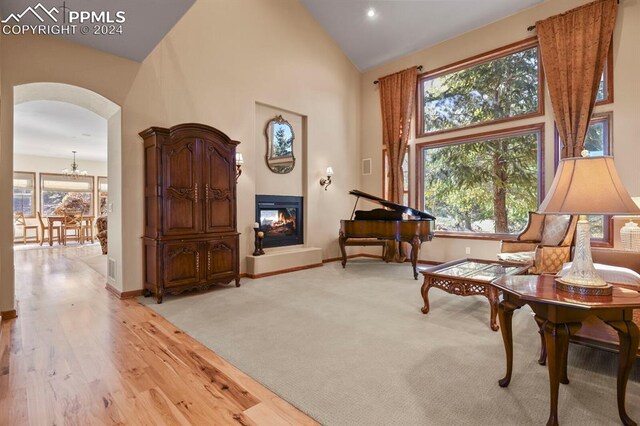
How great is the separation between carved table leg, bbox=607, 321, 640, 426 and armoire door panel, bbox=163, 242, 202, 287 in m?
3.90

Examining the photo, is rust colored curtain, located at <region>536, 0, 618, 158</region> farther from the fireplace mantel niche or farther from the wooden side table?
the fireplace mantel niche

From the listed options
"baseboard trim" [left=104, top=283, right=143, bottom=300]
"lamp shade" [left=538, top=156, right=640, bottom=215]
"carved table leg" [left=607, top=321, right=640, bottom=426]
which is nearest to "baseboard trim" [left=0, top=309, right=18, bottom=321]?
"baseboard trim" [left=104, top=283, right=143, bottom=300]

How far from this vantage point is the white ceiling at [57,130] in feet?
19.4

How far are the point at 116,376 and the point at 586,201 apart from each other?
2938mm

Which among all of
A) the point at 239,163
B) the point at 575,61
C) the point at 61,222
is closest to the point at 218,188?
the point at 239,163

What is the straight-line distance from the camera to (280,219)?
19.4 ft

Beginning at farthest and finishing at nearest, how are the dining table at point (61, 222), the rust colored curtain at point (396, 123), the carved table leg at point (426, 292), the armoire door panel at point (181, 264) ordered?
the dining table at point (61, 222), the rust colored curtain at point (396, 123), the armoire door panel at point (181, 264), the carved table leg at point (426, 292)

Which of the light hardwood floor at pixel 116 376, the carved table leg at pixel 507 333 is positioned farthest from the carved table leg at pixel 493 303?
the light hardwood floor at pixel 116 376

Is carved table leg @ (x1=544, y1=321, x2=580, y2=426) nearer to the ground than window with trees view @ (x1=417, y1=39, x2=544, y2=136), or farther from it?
nearer to the ground

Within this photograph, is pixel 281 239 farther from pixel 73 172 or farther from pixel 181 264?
pixel 73 172

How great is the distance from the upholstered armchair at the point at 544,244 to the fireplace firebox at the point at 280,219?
352 centimetres

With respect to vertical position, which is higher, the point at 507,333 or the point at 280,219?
the point at 280,219

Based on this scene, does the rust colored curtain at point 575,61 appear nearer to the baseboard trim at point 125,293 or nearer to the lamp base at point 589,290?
the lamp base at point 589,290

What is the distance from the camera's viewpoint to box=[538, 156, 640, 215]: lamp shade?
1528 mm
